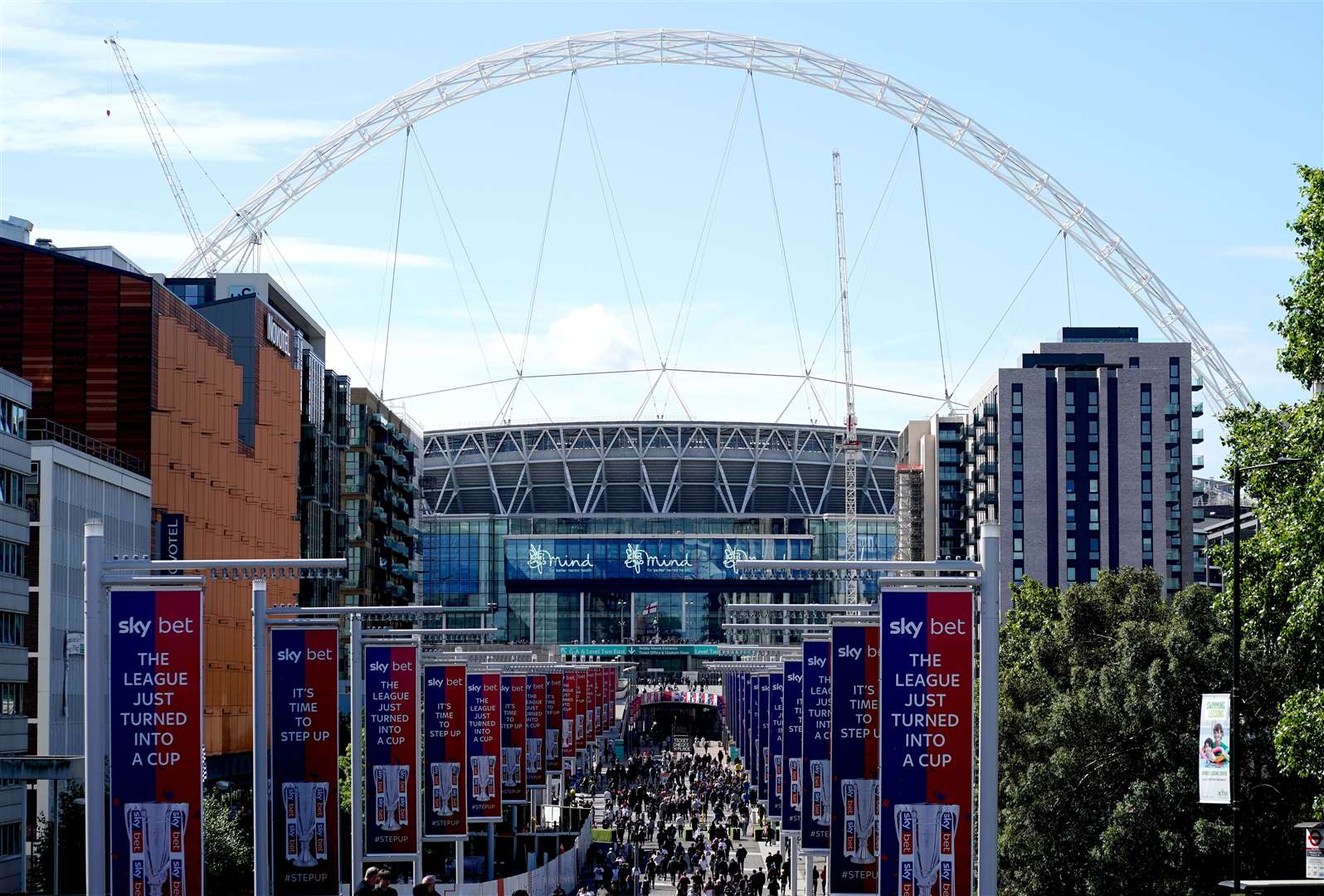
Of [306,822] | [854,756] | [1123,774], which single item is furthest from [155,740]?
[1123,774]

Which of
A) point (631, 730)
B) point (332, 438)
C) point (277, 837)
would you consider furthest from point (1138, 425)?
point (277, 837)

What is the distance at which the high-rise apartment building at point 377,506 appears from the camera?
5886 inches

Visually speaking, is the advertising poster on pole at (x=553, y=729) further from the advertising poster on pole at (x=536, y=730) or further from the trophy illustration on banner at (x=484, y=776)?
the trophy illustration on banner at (x=484, y=776)

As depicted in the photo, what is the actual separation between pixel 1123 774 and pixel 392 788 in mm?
19748

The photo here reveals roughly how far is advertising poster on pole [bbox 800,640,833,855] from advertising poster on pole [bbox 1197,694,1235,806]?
9.56m

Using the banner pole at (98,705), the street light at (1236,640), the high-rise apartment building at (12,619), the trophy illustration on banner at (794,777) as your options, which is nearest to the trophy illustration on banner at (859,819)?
the street light at (1236,640)

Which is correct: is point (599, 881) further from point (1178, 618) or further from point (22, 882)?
point (1178, 618)

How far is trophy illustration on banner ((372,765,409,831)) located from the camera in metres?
45.5

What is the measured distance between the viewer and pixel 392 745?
45.8 m

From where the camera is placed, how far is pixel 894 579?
28.5 meters

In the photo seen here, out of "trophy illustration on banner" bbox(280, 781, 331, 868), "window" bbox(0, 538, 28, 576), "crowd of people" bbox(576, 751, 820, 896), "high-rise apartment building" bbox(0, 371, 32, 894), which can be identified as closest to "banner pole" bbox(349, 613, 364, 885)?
"trophy illustration on banner" bbox(280, 781, 331, 868)

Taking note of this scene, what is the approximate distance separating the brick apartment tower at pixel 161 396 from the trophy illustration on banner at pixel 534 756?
1194cm

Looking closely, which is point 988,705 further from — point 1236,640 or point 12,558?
point 12,558

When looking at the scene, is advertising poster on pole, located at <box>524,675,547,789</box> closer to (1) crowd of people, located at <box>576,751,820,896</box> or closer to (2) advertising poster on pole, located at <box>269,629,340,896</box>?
(1) crowd of people, located at <box>576,751,820,896</box>
